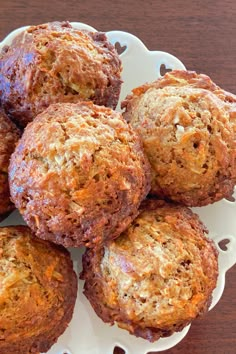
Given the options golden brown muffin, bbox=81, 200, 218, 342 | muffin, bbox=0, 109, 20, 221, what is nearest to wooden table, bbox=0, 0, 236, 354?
golden brown muffin, bbox=81, 200, 218, 342

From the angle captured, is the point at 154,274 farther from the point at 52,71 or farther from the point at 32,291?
the point at 52,71

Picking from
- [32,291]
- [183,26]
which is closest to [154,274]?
[32,291]

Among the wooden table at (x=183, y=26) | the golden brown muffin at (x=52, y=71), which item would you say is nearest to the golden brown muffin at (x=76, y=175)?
the golden brown muffin at (x=52, y=71)

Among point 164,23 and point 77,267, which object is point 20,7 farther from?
point 77,267

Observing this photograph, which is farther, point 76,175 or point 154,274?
point 154,274

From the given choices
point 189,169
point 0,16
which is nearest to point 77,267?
point 189,169

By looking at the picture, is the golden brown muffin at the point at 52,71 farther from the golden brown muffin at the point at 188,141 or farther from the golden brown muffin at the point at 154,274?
the golden brown muffin at the point at 154,274
